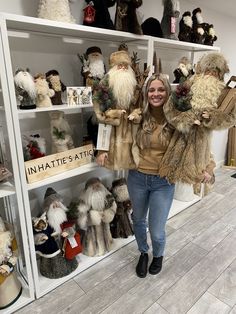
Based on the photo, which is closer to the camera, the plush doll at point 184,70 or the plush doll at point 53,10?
the plush doll at point 53,10

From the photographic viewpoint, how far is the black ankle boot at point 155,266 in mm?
1754

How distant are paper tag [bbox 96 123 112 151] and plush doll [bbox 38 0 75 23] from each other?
65 centimetres

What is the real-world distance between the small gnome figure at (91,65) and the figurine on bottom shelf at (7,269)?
Answer: 1.06m

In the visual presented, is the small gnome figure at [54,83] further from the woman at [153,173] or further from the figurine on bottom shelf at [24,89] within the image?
the woman at [153,173]

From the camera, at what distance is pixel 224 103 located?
123 centimetres

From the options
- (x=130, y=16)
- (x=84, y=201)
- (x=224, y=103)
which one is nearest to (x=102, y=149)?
(x=84, y=201)

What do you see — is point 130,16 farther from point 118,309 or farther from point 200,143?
point 118,309

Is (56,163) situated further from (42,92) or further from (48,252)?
(48,252)

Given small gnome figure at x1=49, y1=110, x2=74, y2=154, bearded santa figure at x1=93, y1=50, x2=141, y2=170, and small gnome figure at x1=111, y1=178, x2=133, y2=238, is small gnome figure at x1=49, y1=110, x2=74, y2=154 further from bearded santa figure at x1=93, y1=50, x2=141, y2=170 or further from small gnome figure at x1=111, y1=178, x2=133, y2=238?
small gnome figure at x1=111, y1=178, x2=133, y2=238

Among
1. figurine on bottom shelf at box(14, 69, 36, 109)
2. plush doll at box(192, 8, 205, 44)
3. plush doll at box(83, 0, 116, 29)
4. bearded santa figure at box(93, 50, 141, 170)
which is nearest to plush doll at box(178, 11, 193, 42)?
plush doll at box(192, 8, 205, 44)

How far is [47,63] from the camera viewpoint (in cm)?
167

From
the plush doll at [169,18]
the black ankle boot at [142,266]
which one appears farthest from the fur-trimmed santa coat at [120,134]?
the plush doll at [169,18]

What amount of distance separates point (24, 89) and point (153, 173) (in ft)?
2.85

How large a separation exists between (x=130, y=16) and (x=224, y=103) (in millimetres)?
921
